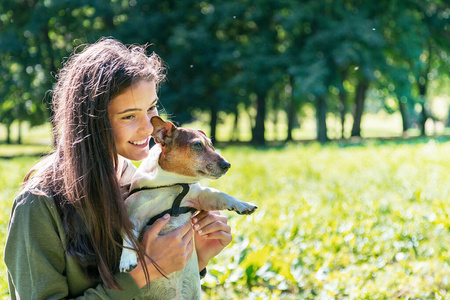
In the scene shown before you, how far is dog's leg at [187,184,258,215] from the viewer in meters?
2.14

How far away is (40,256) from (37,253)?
0.05ft

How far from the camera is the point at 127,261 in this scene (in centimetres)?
196

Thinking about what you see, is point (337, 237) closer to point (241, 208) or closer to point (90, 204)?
point (241, 208)

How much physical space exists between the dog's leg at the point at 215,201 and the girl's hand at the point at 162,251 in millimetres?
159

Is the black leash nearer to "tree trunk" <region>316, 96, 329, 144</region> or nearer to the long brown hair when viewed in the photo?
the long brown hair

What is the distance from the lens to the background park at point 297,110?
4648 mm

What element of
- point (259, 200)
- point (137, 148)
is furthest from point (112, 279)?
point (259, 200)

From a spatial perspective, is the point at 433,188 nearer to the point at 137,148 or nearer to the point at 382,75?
the point at 137,148

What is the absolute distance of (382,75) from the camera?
24.8 m

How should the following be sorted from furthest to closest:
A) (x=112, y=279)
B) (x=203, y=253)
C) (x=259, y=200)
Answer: (x=259, y=200)
(x=203, y=253)
(x=112, y=279)

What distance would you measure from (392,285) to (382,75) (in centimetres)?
2216

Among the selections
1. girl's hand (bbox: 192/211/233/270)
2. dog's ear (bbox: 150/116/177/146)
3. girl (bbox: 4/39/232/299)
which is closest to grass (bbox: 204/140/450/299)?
girl's hand (bbox: 192/211/233/270)

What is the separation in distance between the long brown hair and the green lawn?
7.89ft

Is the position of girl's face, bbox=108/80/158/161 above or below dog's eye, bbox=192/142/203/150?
above
